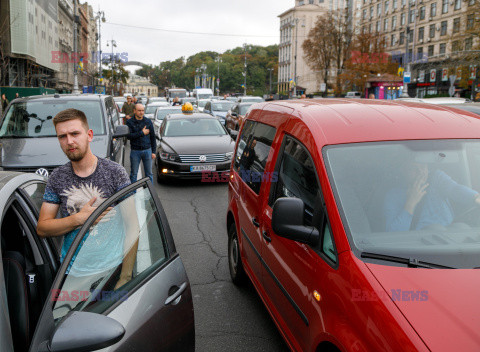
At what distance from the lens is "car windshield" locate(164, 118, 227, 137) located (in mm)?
12000

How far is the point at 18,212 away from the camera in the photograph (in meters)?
2.55

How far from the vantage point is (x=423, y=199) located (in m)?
2.72

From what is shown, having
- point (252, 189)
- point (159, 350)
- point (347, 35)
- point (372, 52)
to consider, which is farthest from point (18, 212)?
point (347, 35)

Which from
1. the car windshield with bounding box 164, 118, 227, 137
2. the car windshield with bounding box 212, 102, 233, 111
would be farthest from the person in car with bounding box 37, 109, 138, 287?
the car windshield with bounding box 212, 102, 233, 111

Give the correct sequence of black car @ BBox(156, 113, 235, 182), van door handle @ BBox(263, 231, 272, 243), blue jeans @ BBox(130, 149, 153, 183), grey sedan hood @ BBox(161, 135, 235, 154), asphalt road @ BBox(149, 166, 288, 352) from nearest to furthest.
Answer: van door handle @ BBox(263, 231, 272, 243) < asphalt road @ BBox(149, 166, 288, 352) < blue jeans @ BBox(130, 149, 153, 183) < black car @ BBox(156, 113, 235, 182) < grey sedan hood @ BBox(161, 135, 235, 154)

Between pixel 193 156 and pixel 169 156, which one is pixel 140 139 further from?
pixel 193 156

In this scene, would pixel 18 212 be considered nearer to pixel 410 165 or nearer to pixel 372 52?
pixel 410 165

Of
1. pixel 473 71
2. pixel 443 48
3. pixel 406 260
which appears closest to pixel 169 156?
pixel 406 260

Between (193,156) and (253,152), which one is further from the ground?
(253,152)

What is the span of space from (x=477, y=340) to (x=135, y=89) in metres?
201

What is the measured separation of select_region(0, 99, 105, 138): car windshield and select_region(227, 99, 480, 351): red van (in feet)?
17.9

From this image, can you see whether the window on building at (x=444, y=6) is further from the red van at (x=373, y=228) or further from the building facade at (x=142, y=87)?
the building facade at (x=142, y=87)

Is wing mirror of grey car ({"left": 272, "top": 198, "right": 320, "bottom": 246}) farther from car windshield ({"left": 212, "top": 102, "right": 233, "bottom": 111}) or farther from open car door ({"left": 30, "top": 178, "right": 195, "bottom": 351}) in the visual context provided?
car windshield ({"left": 212, "top": 102, "right": 233, "bottom": 111})

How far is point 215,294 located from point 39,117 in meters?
5.12
